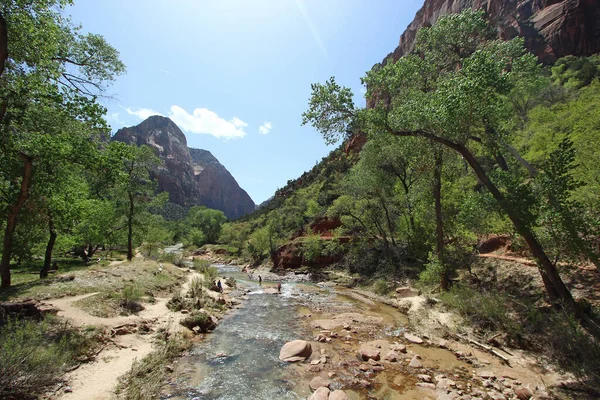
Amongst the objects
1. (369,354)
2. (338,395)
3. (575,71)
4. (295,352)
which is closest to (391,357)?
(369,354)

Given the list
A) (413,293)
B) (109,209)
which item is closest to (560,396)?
(413,293)

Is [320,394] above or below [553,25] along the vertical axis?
below

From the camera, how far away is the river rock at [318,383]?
768cm

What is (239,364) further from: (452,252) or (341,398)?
(452,252)

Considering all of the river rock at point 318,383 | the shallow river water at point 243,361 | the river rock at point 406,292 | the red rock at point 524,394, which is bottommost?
the shallow river water at point 243,361

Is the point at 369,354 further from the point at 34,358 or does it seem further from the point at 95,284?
the point at 95,284

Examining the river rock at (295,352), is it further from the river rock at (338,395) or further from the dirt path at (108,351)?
the dirt path at (108,351)

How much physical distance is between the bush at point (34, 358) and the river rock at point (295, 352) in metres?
6.32

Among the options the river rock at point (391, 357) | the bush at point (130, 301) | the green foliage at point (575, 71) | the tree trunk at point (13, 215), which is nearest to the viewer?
the river rock at point (391, 357)

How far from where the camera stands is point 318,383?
7809mm

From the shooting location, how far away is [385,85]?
12867 millimetres

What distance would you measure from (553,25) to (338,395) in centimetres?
7713

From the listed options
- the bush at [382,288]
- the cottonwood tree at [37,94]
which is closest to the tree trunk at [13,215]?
the cottonwood tree at [37,94]

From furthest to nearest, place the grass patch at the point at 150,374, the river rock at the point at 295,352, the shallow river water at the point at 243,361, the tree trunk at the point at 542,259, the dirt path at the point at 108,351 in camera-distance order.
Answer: the river rock at the point at 295,352 < the tree trunk at the point at 542,259 < the shallow river water at the point at 243,361 < the grass patch at the point at 150,374 < the dirt path at the point at 108,351
